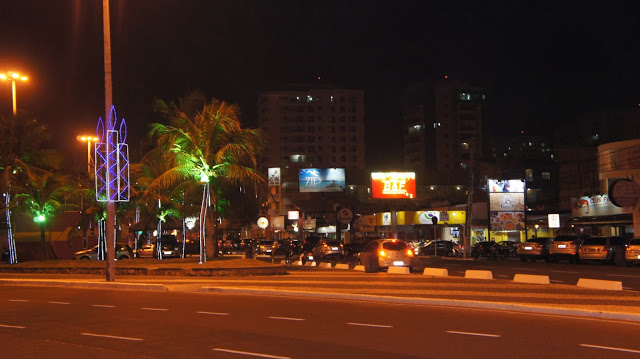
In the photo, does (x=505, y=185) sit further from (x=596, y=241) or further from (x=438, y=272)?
(x=438, y=272)

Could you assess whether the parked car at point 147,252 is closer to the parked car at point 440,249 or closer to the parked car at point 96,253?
the parked car at point 96,253

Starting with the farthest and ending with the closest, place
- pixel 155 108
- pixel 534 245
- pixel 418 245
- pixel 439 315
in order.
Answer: pixel 418 245
pixel 534 245
pixel 155 108
pixel 439 315

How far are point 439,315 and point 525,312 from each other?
2106 mm

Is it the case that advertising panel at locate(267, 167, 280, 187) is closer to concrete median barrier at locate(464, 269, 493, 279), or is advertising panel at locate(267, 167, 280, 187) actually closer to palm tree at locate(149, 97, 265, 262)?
palm tree at locate(149, 97, 265, 262)

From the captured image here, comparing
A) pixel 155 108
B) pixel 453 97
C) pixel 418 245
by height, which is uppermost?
pixel 453 97

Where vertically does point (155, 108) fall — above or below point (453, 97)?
below

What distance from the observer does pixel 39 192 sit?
35.0 m

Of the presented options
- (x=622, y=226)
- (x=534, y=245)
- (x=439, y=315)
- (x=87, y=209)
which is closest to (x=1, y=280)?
(x=87, y=209)

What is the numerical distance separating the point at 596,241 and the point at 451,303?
24.4 metres

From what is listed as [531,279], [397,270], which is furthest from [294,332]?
[397,270]

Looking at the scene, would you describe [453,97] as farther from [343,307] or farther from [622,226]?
[343,307]

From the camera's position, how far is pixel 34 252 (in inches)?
1868

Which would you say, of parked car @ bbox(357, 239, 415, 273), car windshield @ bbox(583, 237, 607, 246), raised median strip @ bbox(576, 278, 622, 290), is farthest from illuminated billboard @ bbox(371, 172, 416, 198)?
raised median strip @ bbox(576, 278, 622, 290)

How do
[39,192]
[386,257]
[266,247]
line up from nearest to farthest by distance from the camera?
1. [386,257]
2. [39,192]
3. [266,247]
